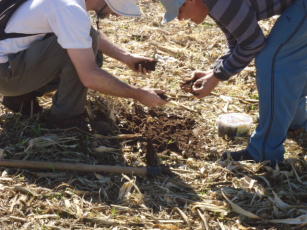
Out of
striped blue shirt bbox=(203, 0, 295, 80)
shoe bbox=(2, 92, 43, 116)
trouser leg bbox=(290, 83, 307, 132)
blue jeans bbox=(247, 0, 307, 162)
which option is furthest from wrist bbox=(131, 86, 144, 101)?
trouser leg bbox=(290, 83, 307, 132)

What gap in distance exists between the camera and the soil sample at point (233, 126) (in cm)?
466

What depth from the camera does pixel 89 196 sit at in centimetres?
380

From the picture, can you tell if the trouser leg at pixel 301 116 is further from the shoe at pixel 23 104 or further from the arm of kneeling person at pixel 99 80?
the shoe at pixel 23 104

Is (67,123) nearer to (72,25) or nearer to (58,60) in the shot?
(58,60)

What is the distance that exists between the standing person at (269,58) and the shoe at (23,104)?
4.42 ft

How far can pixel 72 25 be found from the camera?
12.5 feet

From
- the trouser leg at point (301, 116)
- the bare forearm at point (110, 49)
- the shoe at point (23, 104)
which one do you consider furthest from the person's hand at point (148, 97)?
the trouser leg at point (301, 116)

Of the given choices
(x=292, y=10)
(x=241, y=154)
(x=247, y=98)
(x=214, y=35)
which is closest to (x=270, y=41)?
(x=292, y=10)

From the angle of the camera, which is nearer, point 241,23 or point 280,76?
point 241,23

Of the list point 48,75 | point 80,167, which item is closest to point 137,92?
point 80,167

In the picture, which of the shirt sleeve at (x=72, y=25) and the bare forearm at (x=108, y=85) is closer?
the shirt sleeve at (x=72, y=25)

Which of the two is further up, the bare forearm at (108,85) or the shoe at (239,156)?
Answer: the bare forearm at (108,85)

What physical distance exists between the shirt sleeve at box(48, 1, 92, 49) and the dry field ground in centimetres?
84

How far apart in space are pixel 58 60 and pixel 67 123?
513mm
